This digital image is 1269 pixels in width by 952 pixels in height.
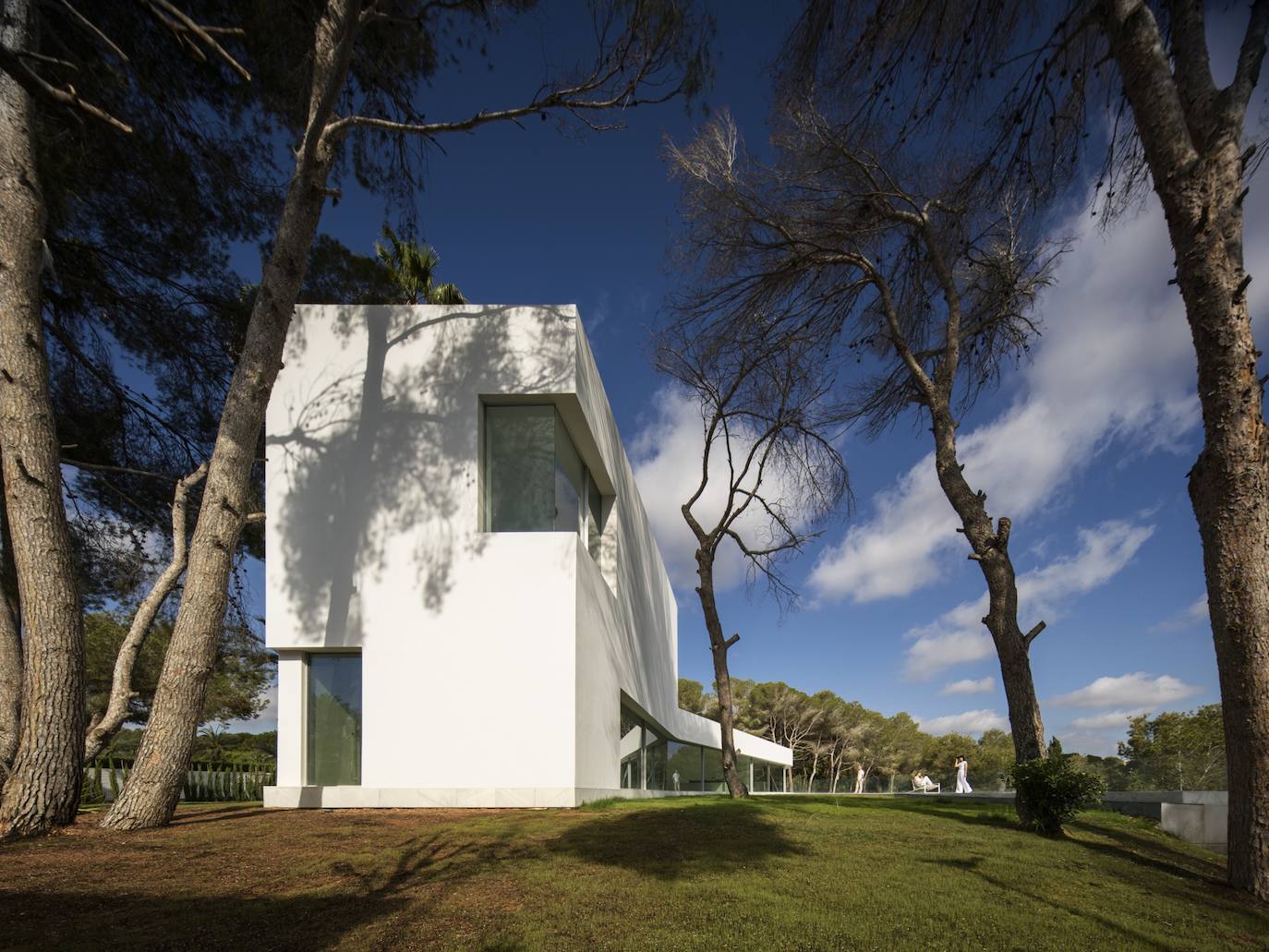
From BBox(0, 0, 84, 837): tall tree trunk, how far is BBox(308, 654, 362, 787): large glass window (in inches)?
138

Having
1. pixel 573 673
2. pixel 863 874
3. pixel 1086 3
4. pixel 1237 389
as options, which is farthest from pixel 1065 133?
pixel 573 673

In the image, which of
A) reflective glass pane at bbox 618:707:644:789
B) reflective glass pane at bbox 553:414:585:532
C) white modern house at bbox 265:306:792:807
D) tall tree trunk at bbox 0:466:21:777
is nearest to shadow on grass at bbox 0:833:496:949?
tall tree trunk at bbox 0:466:21:777

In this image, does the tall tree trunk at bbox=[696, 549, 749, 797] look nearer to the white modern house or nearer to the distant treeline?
the white modern house

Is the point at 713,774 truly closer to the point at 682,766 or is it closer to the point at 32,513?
the point at 682,766

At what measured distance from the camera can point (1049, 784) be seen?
307 inches

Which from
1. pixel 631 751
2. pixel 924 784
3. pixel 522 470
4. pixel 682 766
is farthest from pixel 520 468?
pixel 924 784

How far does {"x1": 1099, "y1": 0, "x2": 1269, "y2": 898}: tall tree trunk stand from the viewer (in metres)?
5.68

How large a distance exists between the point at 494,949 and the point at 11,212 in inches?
310

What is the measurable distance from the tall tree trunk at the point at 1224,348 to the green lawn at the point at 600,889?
1.12 m

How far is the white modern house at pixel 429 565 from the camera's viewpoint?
968 cm

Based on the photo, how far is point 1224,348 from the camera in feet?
19.7

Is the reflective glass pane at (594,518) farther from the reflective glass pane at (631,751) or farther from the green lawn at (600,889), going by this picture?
the green lawn at (600,889)

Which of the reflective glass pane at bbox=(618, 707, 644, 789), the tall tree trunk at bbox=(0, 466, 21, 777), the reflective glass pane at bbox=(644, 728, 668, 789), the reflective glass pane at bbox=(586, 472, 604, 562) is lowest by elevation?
the reflective glass pane at bbox=(644, 728, 668, 789)

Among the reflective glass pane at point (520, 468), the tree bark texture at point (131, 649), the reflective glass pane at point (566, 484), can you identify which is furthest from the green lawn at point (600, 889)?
the reflective glass pane at point (566, 484)
